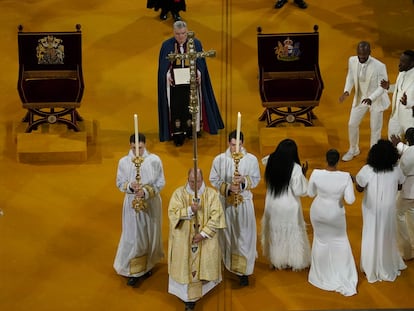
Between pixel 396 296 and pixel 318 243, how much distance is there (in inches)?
37.4

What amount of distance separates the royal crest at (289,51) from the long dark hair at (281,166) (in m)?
3.17

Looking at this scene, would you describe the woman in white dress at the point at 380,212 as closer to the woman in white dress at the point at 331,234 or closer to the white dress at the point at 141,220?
the woman in white dress at the point at 331,234

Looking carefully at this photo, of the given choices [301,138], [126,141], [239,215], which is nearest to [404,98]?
[301,138]

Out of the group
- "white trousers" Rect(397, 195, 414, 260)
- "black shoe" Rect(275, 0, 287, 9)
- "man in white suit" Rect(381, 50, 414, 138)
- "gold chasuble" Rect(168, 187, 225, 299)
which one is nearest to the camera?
"gold chasuble" Rect(168, 187, 225, 299)

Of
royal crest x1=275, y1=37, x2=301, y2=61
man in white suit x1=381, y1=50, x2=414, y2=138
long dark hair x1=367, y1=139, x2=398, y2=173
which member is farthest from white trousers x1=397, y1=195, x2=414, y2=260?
royal crest x1=275, y1=37, x2=301, y2=61

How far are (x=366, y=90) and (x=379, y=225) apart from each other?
2.43 meters

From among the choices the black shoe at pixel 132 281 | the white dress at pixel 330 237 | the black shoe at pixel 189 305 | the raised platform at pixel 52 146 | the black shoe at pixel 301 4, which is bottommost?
the black shoe at pixel 189 305

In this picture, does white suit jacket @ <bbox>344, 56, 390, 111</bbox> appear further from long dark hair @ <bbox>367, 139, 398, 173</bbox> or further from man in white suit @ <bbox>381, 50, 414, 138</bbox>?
long dark hair @ <bbox>367, 139, 398, 173</bbox>

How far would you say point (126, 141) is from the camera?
661 inches

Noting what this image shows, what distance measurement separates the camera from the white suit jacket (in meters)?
15.8

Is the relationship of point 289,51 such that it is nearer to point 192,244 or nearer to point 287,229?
point 287,229

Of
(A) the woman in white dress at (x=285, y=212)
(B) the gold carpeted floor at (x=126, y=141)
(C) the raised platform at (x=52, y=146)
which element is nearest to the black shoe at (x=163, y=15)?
(B) the gold carpeted floor at (x=126, y=141)

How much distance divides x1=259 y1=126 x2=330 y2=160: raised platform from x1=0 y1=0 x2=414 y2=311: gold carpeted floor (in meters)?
0.03

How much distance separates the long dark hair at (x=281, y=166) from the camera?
13.7 m
